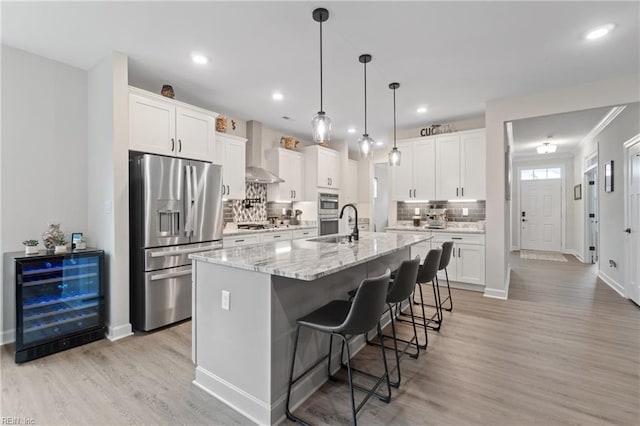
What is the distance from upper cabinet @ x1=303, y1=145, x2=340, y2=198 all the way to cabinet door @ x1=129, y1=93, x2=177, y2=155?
2.91 m

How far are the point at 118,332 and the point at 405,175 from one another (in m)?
4.76

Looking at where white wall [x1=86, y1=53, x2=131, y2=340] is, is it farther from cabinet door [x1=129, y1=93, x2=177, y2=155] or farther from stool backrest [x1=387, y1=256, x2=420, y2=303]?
stool backrest [x1=387, y1=256, x2=420, y2=303]

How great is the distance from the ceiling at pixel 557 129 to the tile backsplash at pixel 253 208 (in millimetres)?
4157

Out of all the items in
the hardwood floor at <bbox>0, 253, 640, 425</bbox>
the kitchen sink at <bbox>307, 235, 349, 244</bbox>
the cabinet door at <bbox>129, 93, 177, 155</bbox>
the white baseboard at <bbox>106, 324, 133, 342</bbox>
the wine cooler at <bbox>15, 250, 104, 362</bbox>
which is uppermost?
the cabinet door at <bbox>129, 93, 177, 155</bbox>

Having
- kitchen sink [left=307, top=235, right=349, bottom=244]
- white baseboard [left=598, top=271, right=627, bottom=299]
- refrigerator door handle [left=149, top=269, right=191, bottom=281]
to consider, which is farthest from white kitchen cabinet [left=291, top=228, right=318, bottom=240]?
white baseboard [left=598, top=271, right=627, bottom=299]

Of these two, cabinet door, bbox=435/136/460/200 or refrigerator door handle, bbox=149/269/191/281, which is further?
cabinet door, bbox=435/136/460/200

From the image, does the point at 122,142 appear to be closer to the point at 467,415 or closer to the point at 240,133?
the point at 240,133

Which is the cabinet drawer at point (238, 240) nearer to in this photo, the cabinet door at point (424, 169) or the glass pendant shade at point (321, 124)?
the glass pendant shade at point (321, 124)

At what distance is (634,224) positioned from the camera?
153 inches

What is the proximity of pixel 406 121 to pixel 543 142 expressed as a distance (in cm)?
366

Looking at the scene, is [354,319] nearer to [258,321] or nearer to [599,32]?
[258,321]

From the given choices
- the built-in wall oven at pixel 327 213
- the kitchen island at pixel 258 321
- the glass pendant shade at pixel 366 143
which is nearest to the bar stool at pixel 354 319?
Answer: the kitchen island at pixel 258 321

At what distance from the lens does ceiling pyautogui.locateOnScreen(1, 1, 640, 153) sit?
2303mm

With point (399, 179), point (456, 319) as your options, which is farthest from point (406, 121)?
point (456, 319)
